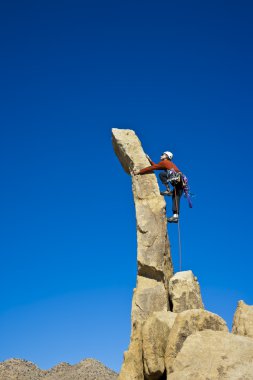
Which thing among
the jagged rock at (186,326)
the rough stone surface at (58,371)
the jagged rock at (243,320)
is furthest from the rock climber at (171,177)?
the rough stone surface at (58,371)

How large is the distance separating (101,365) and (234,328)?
34587 mm

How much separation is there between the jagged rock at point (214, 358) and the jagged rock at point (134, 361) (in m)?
3.31

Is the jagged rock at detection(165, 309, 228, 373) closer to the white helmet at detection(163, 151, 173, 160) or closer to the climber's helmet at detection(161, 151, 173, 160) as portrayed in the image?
the climber's helmet at detection(161, 151, 173, 160)

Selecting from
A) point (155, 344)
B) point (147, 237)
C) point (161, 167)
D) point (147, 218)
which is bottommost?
point (155, 344)

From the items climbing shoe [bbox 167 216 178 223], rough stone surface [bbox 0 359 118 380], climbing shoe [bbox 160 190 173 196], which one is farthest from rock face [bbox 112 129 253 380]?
rough stone surface [bbox 0 359 118 380]

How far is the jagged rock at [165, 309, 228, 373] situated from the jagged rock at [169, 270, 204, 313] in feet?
13.2

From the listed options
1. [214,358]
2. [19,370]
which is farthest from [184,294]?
[19,370]

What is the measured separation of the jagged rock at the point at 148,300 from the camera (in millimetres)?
21719

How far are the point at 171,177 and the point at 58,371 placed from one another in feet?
109

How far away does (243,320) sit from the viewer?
1872cm

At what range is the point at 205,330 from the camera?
1540 centimetres

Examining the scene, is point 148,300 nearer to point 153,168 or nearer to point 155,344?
point 155,344

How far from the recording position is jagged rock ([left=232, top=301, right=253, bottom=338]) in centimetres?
1836

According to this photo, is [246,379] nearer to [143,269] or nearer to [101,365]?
[143,269]
